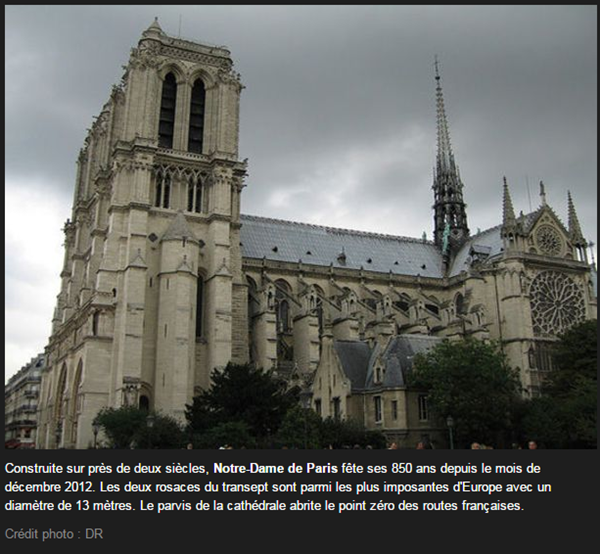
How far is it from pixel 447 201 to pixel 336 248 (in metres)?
21.3

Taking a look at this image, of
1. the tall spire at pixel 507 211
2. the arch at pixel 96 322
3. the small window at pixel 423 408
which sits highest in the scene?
the tall spire at pixel 507 211

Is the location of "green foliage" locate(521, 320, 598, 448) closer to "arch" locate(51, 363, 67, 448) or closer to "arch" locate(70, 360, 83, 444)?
"arch" locate(70, 360, 83, 444)

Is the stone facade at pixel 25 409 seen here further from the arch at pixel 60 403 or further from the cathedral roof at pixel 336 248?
the cathedral roof at pixel 336 248

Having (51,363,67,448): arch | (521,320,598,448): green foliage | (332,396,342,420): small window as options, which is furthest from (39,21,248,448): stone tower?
(521,320,598,448): green foliage

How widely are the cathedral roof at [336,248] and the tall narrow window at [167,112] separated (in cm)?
1402

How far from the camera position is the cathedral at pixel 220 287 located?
161ft

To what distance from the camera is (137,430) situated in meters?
39.8

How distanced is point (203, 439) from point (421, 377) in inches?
564

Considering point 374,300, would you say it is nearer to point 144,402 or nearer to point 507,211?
point 507,211

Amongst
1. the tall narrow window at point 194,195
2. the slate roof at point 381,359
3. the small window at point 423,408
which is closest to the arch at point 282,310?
the tall narrow window at point 194,195

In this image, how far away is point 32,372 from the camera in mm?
109750

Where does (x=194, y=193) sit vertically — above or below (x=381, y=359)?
above

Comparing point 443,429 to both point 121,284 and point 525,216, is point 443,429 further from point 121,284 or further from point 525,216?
point 525,216

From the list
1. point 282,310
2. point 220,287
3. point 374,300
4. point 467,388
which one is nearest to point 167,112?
point 220,287
